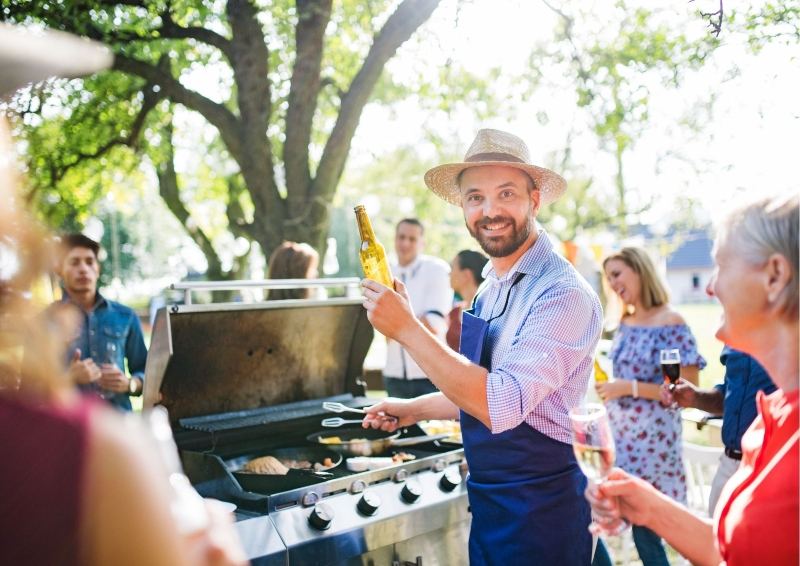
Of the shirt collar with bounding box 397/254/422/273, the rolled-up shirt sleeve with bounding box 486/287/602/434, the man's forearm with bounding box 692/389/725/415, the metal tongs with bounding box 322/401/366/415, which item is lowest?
the man's forearm with bounding box 692/389/725/415

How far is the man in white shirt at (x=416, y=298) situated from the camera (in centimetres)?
546

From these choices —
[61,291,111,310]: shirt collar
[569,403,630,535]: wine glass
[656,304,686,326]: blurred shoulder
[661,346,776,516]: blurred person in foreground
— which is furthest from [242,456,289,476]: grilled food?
[656,304,686,326]: blurred shoulder

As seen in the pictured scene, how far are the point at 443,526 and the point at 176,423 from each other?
1.22 meters

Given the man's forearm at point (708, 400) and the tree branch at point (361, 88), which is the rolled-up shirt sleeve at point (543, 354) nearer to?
the man's forearm at point (708, 400)

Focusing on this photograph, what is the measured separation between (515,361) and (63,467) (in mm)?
1566

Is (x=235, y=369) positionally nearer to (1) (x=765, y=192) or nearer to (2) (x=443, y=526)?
(2) (x=443, y=526)

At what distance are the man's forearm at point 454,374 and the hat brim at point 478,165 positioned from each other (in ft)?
2.51

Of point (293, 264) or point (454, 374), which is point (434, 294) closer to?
point (293, 264)

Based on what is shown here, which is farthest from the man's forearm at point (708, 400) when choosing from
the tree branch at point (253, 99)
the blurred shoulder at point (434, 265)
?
the tree branch at point (253, 99)

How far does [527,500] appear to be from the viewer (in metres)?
2.36

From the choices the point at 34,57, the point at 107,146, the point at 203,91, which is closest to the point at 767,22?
the point at 34,57

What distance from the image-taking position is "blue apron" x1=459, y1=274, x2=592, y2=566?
2352 millimetres

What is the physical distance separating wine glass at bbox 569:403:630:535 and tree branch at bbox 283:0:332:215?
210 inches

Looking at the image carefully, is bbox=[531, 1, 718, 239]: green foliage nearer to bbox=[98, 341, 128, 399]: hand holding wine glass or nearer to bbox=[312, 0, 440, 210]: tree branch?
bbox=[312, 0, 440, 210]: tree branch
